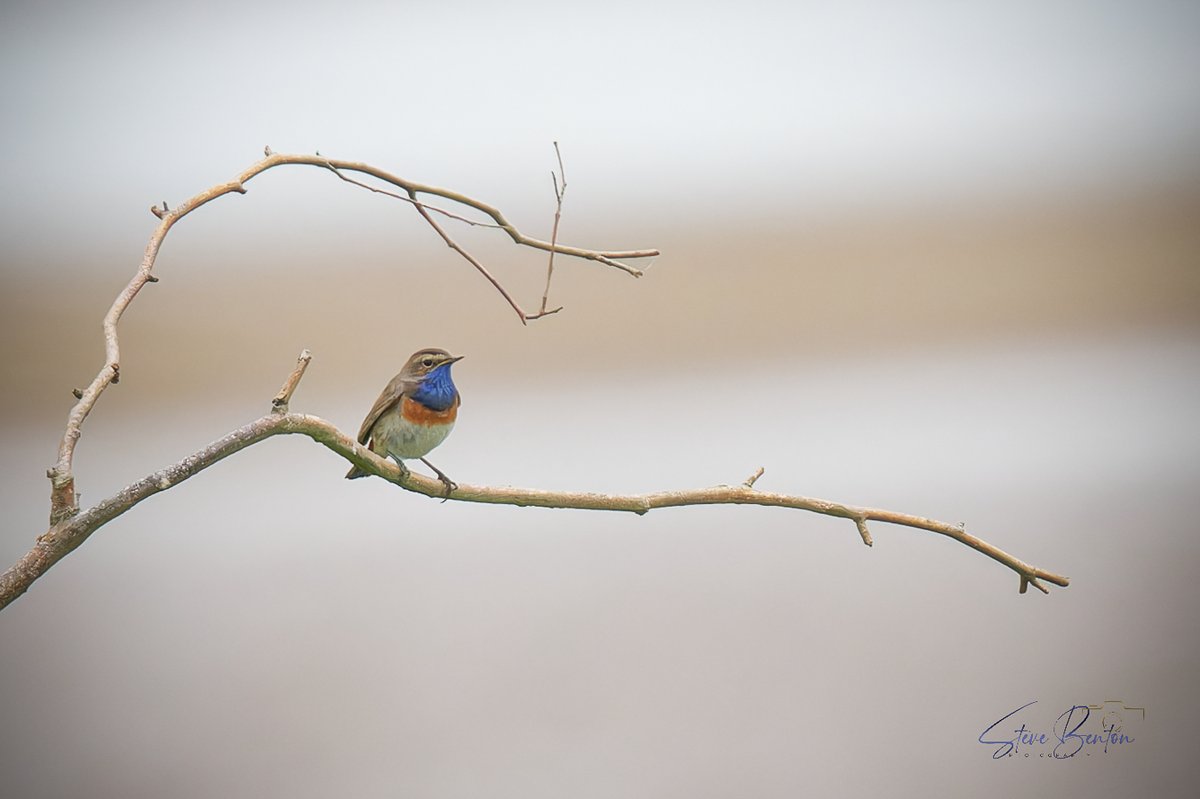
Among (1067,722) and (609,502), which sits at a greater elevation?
(609,502)

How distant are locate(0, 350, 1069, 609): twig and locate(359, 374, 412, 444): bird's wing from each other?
18 centimetres

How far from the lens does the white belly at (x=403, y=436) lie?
1.00 m

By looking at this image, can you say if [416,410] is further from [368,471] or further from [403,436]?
[368,471]

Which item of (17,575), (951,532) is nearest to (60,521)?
(17,575)

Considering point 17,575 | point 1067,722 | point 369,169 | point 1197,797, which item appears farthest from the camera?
point 1197,797

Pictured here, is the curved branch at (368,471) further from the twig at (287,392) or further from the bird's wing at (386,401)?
the bird's wing at (386,401)

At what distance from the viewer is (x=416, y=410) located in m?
1.00

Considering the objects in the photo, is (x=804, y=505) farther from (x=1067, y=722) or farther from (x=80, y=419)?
(x=1067, y=722)

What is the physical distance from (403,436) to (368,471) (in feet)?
0.77

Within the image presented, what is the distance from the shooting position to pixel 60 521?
0.59 m

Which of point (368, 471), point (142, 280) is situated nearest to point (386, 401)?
point (368, 471)

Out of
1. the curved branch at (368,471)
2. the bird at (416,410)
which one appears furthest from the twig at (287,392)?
the bird at (416,410)

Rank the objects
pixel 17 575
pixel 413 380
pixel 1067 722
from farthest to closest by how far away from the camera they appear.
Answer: pixel 1067 722 → pixel 413 380 → pixel 17 575

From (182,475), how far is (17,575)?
4.2 inches
